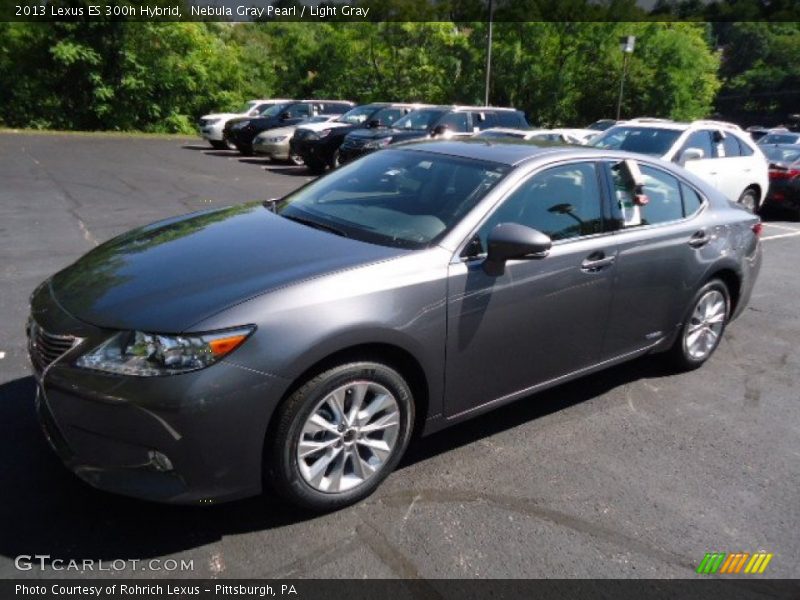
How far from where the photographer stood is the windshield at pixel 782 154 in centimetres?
1273

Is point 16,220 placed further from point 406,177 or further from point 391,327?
point 391,327

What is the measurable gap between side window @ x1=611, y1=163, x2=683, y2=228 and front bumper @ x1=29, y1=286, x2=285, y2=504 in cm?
250

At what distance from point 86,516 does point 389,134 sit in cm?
1240

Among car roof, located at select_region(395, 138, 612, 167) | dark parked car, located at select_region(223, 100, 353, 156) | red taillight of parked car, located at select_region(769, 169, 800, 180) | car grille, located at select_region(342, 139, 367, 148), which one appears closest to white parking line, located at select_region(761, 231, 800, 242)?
red taillight of parked car, located at select_region(769, 169, 800, 180)

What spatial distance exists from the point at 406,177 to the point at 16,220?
A: 723 centimetres

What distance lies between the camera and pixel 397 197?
12.5 feet

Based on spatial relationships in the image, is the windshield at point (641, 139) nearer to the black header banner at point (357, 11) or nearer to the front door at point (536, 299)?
the front door at point (536, 299)

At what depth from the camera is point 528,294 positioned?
3459 mm

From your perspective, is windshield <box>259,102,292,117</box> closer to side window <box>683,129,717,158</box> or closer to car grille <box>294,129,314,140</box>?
car grille <box>294,129,314,140</box>

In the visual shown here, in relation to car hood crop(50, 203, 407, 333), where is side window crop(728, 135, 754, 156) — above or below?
above

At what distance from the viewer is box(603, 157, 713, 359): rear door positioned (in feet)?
13.1

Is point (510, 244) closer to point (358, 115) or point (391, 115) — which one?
point (391, 115)

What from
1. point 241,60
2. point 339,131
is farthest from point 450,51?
point 339,131

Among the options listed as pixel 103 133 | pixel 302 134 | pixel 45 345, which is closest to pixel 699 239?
pixel 45 345
